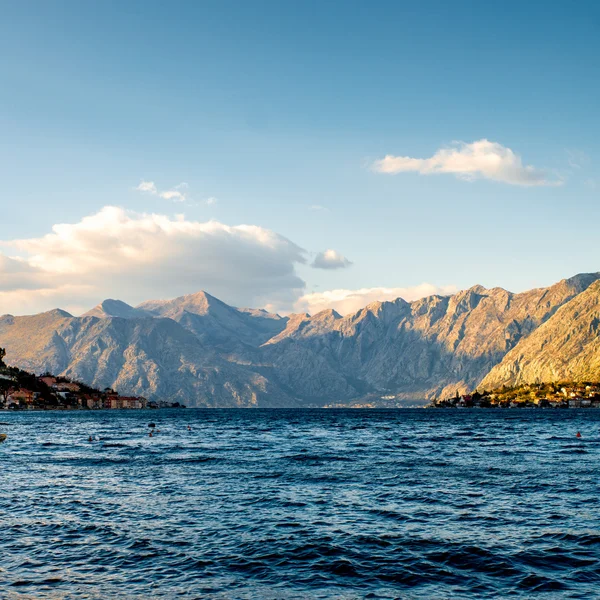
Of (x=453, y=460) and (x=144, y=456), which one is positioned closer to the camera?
(x=453, y=460)

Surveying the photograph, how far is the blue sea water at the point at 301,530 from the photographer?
91.7 feet

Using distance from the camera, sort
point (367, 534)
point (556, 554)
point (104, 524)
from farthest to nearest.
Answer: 1. point (104, 524)
2. point (367, 534)
3. point (556, 554)

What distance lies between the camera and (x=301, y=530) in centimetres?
3831

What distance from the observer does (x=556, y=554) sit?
32844mm

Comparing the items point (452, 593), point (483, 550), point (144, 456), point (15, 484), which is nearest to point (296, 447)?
point (144, 456)

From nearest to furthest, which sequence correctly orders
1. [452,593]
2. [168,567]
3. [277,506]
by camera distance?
[452,593]
[168,567]
[277,506]

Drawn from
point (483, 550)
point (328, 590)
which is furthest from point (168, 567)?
point (483, 550)

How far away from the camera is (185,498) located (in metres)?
49.1

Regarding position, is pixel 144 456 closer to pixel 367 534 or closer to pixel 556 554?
pixel 367 534

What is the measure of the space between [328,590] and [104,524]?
19510mm

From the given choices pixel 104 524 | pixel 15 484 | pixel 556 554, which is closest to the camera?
pixel 556 554

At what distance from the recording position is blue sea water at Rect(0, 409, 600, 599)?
2795 cm

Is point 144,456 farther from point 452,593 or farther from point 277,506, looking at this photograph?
point 452,593

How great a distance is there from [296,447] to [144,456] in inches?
1056
